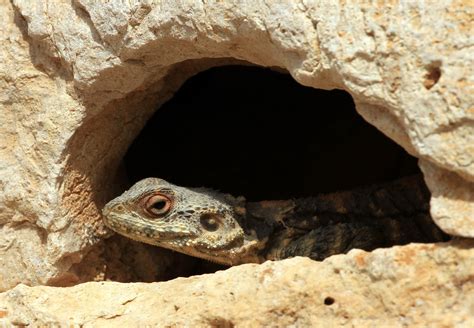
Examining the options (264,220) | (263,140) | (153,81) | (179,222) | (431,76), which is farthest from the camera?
(263,140)

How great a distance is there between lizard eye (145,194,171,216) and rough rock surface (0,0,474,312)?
0.33 meters

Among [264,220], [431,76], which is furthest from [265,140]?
[431,76]

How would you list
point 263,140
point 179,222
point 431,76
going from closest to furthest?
point 431,76 → point 179,222 → point 263,140

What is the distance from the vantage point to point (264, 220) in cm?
459

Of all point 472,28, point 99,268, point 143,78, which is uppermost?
point 472,28

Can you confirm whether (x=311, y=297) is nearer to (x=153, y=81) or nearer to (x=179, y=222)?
(x=179, y=222)

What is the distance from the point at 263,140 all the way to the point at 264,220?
1.32m

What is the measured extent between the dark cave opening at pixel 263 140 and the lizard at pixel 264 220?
38.6 inches

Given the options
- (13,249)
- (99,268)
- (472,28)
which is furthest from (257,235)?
(472,28)

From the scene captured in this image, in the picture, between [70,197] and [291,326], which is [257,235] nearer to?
[70,197]

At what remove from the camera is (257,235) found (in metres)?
4.55

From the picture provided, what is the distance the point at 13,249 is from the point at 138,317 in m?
1.17

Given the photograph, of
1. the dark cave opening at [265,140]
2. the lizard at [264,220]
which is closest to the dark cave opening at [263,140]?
the dark cave opening at [265,140]

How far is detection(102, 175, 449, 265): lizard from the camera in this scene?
4.39 metres
